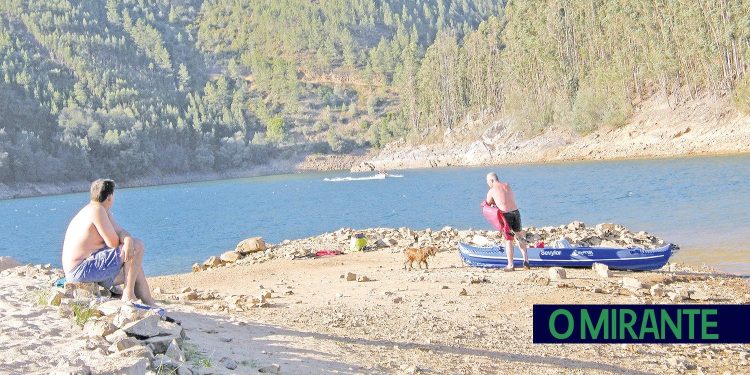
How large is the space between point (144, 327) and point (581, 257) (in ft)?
34.2

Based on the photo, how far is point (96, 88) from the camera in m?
177

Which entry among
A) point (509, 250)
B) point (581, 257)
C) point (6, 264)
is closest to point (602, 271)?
point (581, 257)

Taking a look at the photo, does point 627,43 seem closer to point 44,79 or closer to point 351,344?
point 351,344

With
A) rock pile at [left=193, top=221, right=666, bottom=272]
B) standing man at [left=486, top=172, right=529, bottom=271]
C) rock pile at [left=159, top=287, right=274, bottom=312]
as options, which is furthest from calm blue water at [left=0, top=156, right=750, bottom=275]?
rock pile at [left=159, top=287, right=274, bottom=312]

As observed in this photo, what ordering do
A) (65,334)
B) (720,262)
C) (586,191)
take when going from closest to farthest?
(65,334) → (720,262) → (586,191)

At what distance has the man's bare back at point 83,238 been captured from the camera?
8633 millimetres

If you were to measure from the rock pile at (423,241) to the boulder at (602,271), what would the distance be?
13.8ft

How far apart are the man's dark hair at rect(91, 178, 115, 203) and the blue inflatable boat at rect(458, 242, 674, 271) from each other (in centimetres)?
878

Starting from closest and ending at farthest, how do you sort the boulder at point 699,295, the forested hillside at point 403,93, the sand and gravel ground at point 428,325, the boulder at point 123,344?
the boulder at point 123,344
the sand and gravel ground at point 428,325
the boulder at point 699,295
the forested hillside at point 403,93

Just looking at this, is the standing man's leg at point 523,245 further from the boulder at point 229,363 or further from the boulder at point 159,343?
the boulder at point 159,343

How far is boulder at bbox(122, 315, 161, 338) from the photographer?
22.5ft

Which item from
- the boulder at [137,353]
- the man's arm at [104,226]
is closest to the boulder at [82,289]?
the man's arm at [104,226]

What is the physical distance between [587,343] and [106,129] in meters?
161

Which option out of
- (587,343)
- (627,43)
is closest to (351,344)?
(587,343)
